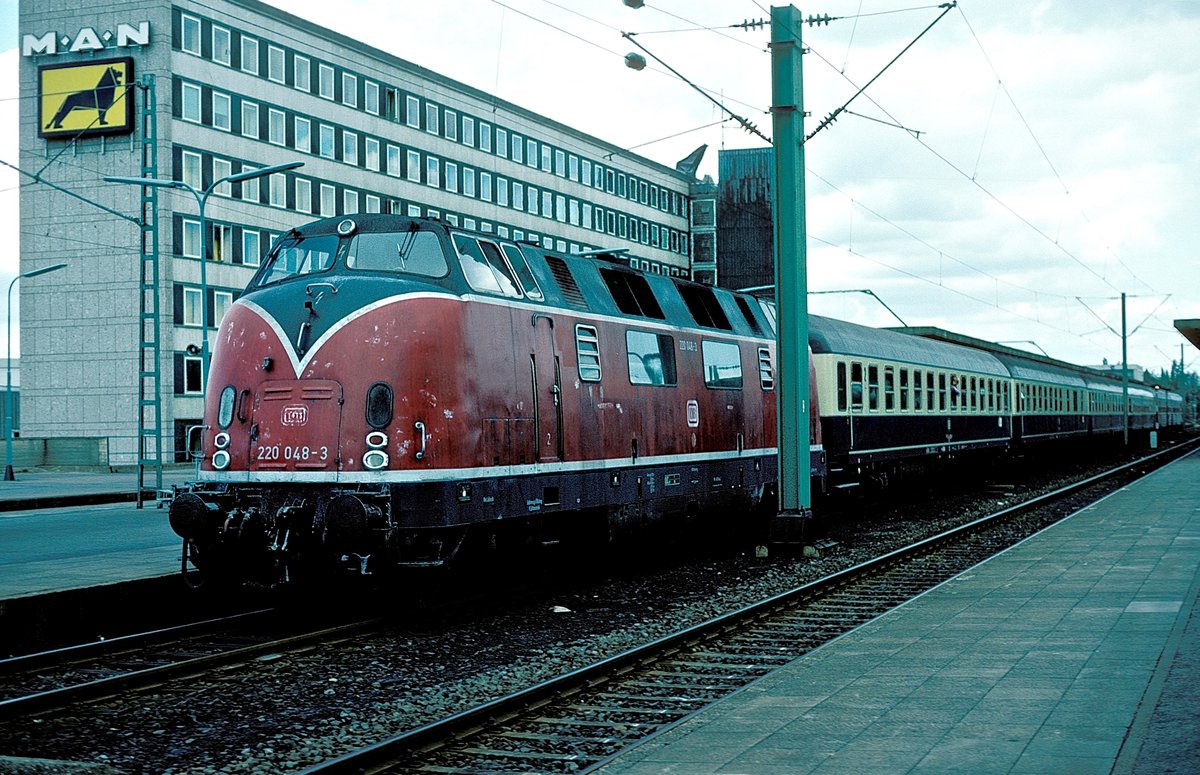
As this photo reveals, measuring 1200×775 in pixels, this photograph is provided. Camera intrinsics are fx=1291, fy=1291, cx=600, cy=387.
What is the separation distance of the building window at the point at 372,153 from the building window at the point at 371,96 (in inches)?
57.0

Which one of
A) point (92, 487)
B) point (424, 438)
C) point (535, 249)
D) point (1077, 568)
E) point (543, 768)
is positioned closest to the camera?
point (543, 768)

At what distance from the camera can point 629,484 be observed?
1594 cm

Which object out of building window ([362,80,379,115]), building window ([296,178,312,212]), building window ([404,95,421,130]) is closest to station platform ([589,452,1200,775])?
building window ([296,178,312,212])

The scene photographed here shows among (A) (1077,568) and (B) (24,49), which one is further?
(B) (24,49)

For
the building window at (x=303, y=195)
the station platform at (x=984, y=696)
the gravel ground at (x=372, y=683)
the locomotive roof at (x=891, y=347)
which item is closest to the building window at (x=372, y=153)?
the building window at (x=303, y=195)

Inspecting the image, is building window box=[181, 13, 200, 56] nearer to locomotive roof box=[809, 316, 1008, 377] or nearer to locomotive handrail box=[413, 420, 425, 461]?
locomotive roof box=[809, 316, 1008, 377]

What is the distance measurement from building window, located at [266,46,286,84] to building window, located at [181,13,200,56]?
4.11m

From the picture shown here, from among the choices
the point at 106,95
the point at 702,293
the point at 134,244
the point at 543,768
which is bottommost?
the point at 543,768

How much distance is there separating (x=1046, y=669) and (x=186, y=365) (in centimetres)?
5080

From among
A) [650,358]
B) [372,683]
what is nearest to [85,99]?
[650,358]

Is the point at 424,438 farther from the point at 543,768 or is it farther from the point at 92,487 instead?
the point at 92,487

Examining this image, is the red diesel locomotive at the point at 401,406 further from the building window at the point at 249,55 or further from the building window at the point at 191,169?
the building window at the point at 249,55

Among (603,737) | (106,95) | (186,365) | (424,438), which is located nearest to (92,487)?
(186,365)

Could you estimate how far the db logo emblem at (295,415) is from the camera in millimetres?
12258
